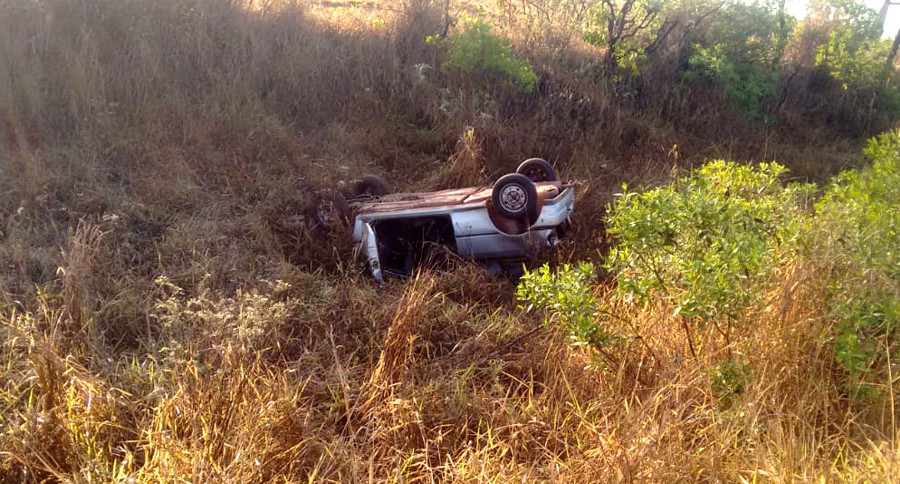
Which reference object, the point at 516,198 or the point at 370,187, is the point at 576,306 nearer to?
the point at 516,198

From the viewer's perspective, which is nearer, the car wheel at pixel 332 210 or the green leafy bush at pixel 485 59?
the car wheel at pixel 332 210

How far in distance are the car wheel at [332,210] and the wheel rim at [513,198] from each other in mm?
1574

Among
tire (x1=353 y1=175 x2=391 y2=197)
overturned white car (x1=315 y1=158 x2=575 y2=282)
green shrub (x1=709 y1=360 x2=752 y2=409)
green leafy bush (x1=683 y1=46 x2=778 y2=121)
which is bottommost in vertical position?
tire (x1=353 y1=175 x2=391 y2=197)

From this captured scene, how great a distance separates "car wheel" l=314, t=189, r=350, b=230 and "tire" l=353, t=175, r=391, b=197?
61 centimetres

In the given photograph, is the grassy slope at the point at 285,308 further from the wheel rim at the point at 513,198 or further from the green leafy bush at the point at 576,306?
the wheel rim at the point at 513,198

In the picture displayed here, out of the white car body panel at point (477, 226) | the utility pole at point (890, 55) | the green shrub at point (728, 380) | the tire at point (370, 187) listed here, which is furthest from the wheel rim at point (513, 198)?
the utility pole at point (890, 55)

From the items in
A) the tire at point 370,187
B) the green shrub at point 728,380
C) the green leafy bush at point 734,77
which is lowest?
the tire at point 370,187

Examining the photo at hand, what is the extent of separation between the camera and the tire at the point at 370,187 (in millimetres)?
7152

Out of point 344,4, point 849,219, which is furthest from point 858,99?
point 849,219

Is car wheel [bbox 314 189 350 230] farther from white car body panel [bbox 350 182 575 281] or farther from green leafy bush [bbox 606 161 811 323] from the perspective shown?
green leafy bush [bbox 606 161 811 323]

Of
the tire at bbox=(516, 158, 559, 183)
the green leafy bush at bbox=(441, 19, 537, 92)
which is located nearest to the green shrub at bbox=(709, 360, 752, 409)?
the tire at bbox=(516, 158, 559, 183)

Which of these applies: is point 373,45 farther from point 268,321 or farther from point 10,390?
→ point 10,390

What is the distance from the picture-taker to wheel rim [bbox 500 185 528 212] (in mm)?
5281

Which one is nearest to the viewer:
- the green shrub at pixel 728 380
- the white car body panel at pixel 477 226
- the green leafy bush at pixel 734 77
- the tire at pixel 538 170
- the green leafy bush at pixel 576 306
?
the green shrub at pixel 728 380
